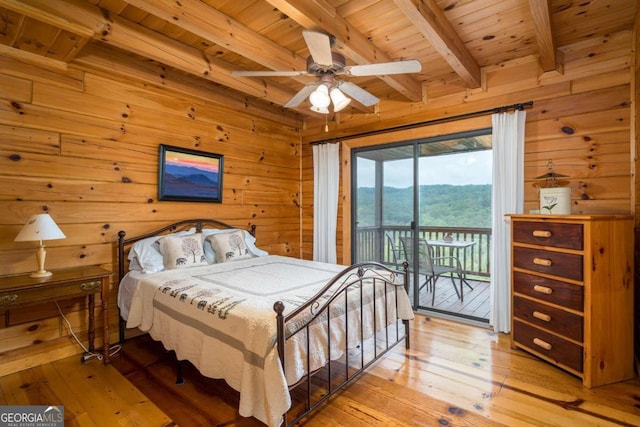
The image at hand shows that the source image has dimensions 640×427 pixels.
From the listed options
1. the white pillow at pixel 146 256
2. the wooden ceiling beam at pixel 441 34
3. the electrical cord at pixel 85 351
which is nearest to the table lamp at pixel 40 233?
the electrical cord at pixel 85 351

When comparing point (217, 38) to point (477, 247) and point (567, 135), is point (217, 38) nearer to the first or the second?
point (567, 135)

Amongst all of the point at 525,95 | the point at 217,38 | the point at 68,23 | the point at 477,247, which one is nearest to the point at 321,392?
the point at 217,38

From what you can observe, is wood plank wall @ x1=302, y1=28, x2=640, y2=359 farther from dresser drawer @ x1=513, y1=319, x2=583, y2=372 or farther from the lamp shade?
the lamp shade

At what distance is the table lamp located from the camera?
2178 millimetres

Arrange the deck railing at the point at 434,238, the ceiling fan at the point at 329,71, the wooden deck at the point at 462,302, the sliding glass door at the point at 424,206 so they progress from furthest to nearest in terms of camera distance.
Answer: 1. the deck railing at the point at 434,238
2. the sliding glass door at the point at 424,206
3. the wooden deck at the point at 462,302
4. the ceiling fan at the point at 329,71

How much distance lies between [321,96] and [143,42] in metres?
1.57

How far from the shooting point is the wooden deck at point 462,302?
3.66 meters

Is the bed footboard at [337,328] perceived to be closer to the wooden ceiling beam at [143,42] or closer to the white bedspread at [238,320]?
the white bedspread at [238,320]

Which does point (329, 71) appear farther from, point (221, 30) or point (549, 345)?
point (549, 345)

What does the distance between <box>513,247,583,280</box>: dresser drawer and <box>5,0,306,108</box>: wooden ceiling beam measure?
3.01 meters

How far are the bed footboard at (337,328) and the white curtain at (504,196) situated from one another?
102cm

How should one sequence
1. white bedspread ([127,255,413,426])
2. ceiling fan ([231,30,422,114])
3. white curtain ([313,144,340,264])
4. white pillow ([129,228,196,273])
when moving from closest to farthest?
white bedspread ([127,255,413,426]) < ceiling fan ([231,30,422,114]) < white pillow ([129,228,196,273]) < white curtain ([313,144,340,264])

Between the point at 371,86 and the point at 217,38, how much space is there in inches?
76.3

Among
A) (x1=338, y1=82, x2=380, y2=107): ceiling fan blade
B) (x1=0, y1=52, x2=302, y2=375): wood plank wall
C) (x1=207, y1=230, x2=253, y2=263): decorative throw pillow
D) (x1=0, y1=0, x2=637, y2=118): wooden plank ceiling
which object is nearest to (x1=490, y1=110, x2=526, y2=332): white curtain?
(x1=0, y1=0, x2=637, y2=118): wooden plank ceiling
